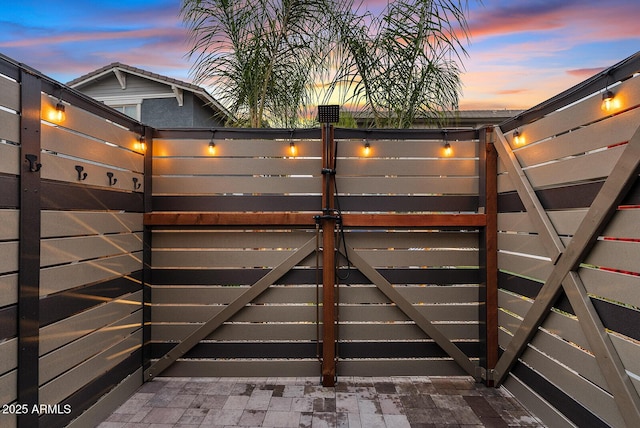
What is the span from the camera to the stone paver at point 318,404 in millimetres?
2369

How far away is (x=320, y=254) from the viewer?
297cm

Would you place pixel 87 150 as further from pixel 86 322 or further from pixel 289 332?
pixel 289 332

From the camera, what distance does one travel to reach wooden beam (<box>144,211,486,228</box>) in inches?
111

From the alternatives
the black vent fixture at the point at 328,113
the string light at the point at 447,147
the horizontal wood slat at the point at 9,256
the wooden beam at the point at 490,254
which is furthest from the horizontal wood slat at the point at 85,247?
the wooden beam at the point at 490,254

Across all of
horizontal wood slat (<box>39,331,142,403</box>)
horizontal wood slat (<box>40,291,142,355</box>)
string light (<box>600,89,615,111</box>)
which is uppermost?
string light (<box>600,89,615,111</box>)

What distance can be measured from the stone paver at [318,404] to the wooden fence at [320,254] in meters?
0.11

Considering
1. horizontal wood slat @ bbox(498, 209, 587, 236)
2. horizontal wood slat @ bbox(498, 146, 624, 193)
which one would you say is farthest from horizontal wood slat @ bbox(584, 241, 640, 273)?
horizontal wood slat @ bbox(498, 146, 624, 193)

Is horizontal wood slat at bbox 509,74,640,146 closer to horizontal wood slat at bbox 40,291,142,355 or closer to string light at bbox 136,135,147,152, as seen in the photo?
string light at bbox 136,135,147,152

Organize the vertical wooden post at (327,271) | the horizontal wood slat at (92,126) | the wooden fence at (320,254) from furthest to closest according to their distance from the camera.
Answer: the vertical wooden post at (327,271)
the wooden fence at (320,254)
the horizontal wood slat at (92,126)

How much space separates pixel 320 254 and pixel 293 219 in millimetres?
378

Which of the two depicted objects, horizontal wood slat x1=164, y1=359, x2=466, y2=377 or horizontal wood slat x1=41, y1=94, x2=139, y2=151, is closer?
horizontal wood slat x1=41, y1=94, x2=139, y2=151

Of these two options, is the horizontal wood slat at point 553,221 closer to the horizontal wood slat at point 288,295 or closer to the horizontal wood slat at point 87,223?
the horizontal wood slat at point 288,295

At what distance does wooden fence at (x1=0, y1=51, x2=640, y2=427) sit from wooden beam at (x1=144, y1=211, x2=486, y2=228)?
11 mm

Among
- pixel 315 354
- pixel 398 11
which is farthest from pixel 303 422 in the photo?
pixel 398 11
